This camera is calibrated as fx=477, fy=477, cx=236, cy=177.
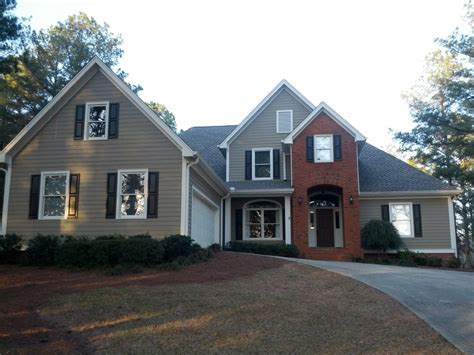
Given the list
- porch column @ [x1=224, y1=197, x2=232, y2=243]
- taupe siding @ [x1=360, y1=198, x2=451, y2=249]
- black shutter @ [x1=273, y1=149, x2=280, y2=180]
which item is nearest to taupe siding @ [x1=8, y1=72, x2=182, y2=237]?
porch column @ [x1=224, y1=197, x2=232, y2=243]

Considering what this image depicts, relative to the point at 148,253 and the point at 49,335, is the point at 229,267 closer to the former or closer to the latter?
the point at 148,253

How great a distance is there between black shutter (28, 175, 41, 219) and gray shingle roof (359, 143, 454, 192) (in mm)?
13615

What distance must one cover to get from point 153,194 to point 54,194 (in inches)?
145

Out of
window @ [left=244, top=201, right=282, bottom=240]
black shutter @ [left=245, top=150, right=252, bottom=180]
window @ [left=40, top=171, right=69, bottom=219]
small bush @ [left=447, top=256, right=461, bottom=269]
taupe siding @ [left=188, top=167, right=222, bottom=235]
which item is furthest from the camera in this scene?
black shutter @ [left=245, top=150, right=252, bottom=180]

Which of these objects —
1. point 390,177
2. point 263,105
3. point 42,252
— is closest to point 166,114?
point 263,105

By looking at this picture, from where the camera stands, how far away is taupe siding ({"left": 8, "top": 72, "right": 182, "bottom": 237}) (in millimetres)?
15627

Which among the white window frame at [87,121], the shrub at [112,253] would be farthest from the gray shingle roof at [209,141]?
the shrub at [112,253]

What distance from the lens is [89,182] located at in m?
16.3

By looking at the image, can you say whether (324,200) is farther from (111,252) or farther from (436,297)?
(436,297)

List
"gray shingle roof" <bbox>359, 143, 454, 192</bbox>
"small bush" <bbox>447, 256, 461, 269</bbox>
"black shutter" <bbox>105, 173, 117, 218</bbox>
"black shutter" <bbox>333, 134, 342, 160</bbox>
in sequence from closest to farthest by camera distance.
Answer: "black shutter" <bbox>105, 173, 117, 218</bbox> → "small bush" <bbox>447, 256, 461, 269</bbox> → "black shutter" <bbox>333, 134, 342, 160</bbox> → "gray shingle roof" <bbox>359, 143, 454, 192</bbox>

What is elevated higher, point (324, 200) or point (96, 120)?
point (96, 120)

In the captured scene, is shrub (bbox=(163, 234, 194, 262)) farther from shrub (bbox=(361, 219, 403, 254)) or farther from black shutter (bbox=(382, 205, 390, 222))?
black shutter (bbox=(382, 205, 390, 222))

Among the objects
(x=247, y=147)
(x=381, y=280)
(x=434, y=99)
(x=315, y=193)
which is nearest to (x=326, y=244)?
(x=315, y=193)

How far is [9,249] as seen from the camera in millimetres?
15047
